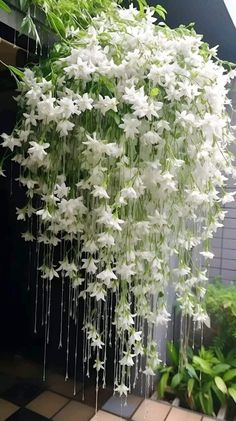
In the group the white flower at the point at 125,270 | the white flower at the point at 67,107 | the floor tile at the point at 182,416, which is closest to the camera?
the white flower at the point at 67,107

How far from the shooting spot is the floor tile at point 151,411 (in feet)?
4.74

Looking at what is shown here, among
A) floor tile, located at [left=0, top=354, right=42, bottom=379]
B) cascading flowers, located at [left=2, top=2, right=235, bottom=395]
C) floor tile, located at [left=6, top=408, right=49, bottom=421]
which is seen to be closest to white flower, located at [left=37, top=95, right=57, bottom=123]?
cascading flowers, located at [left=2, top=2, right=235, bottom=395]

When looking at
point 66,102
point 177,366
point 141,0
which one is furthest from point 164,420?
point 141,0


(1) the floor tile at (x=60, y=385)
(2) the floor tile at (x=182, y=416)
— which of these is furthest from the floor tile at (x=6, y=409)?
(2) the floor tile at (x=182, y=416)

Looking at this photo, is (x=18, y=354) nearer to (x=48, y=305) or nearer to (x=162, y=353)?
(x=48, y=305)

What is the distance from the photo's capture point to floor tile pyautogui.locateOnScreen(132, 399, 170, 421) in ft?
4.74

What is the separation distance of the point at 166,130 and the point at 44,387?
1.03 metres

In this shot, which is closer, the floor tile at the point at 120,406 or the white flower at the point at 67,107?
the white flower at the point at 67,107

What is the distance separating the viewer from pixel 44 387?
123cm

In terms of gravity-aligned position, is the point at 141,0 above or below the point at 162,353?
above

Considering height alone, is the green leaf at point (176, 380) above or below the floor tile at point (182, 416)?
above

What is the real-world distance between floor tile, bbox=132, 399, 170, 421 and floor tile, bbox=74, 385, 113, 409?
0.17 metres

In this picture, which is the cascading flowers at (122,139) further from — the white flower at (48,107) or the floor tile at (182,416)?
the floor tile at (182,416)

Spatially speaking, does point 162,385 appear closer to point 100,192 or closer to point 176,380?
point 176,380
